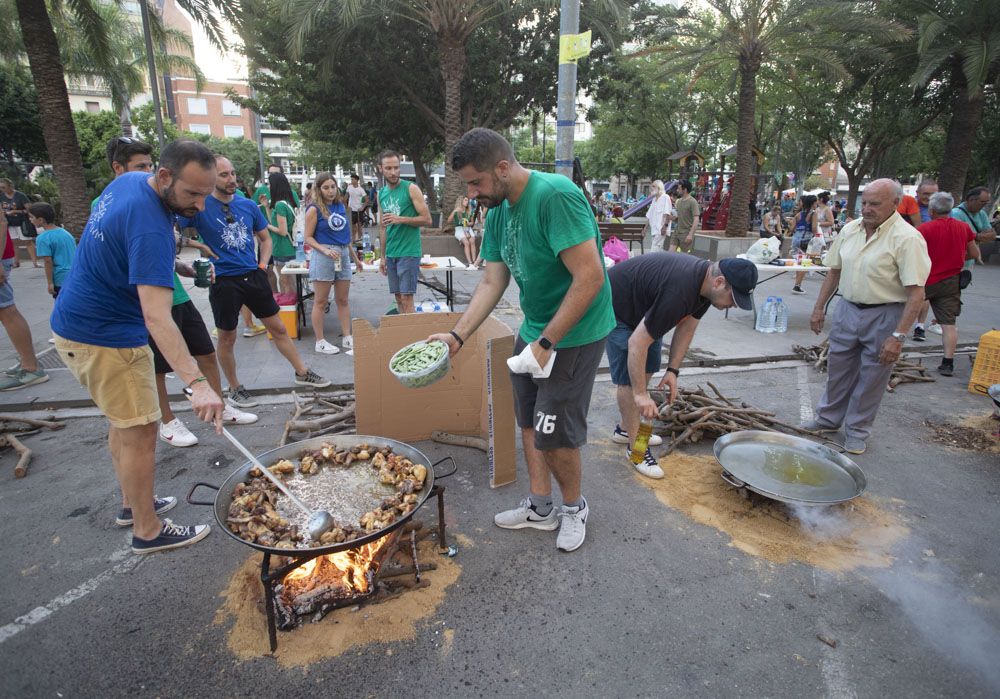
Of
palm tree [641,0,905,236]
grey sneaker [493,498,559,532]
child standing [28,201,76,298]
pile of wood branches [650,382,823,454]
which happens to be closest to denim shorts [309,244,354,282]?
child standing [28,201,76,298]

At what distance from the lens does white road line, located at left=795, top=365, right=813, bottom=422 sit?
195 inches

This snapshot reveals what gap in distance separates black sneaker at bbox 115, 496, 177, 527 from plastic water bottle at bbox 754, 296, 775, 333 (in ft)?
23.5

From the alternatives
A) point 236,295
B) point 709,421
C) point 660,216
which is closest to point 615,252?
point 660,216

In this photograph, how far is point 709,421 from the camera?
4.36 metres

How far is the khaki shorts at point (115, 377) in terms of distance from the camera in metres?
2.56

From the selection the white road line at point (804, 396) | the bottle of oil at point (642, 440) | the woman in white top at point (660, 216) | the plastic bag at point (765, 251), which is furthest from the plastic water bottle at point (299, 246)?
the woman in white top at point (660, 216)

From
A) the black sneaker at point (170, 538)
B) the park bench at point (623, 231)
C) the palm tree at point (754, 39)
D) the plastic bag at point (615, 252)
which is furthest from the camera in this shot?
the park bench at point (623, 231)

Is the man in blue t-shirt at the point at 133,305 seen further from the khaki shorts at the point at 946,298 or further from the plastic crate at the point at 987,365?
the khaki shorts at the point at 946,298

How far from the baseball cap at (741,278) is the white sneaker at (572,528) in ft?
4.61

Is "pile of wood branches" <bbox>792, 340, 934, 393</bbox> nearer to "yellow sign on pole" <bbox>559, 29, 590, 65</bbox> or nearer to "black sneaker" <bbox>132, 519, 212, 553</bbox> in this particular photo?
"yellow sign on pole" <bbox>559, 29, 590, 65</bbox>

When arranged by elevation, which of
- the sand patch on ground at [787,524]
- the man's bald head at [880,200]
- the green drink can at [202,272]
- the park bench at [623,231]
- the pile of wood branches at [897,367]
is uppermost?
the man's bald head at [880,200]

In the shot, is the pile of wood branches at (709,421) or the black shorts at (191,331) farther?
the pile of wood branches at (709,421)

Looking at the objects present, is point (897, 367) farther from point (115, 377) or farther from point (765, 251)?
point (115, 377)

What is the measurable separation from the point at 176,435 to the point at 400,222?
2.97 metres
